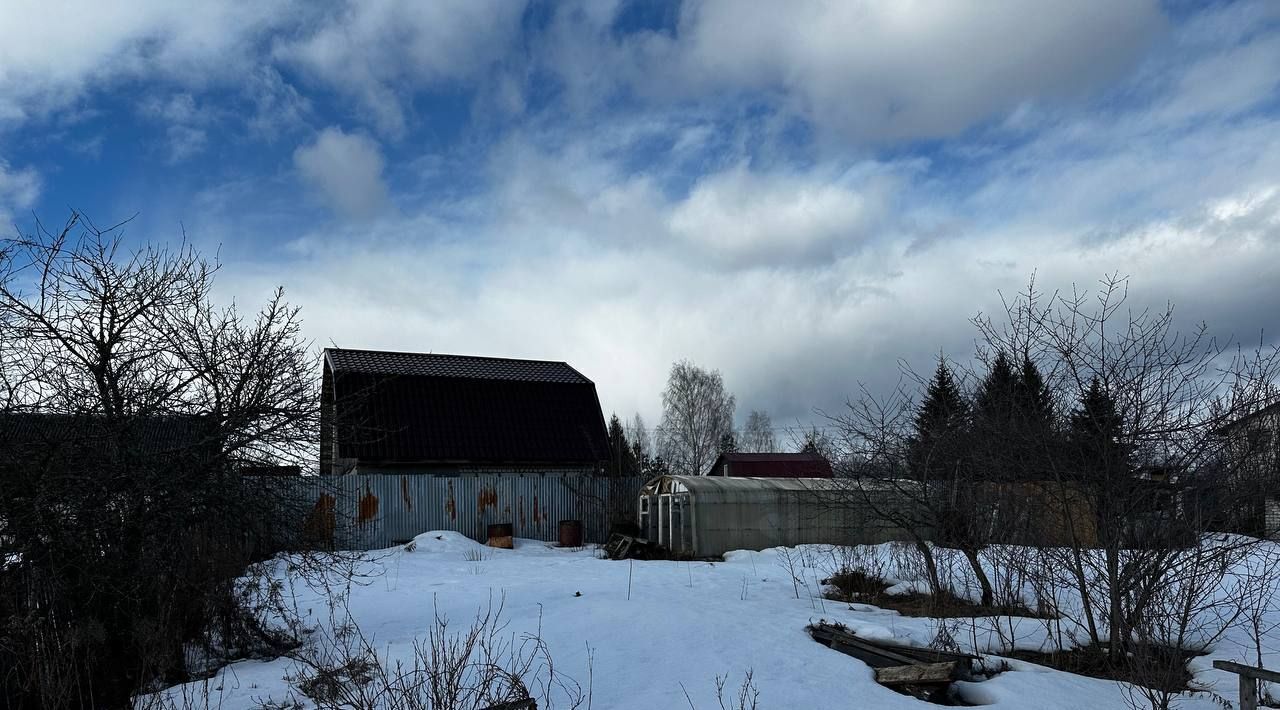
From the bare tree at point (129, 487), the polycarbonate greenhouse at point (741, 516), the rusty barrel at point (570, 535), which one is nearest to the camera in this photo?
the bare tree at point (129, 487)

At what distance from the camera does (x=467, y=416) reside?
25516 mm

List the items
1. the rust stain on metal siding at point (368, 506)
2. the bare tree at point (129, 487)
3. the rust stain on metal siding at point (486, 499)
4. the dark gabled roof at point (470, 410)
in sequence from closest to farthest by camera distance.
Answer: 1. the bare tree at point (129, 487)
2. the rust stain on metal siding at point (368, 506)
3. the rust stain on metal siding at point (486, 499)
4. the dark gabled roof at point (470, 410)

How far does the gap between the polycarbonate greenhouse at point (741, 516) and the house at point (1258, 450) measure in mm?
12437

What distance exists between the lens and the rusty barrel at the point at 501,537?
21188 millimetres

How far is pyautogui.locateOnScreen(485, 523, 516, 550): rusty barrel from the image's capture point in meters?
21.2

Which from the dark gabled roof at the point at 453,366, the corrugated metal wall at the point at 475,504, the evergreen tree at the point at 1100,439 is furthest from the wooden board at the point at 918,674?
the dark gabled roof at the point at 453,366

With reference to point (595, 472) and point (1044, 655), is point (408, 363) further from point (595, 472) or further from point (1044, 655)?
point (1044, 655)

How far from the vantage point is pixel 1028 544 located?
9094mm

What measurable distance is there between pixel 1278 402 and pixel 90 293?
10.2 metres

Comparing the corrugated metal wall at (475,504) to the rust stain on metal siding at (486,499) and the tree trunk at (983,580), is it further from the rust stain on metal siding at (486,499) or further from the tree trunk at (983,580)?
the tree trunk at (983,580)

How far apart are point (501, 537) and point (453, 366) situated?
303 inches

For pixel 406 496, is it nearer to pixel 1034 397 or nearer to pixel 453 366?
pixel 453 366

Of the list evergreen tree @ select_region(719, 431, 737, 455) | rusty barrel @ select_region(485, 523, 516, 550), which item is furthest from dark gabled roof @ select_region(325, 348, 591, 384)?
evergreen tree @ select_region(719, 431, 737, 455)

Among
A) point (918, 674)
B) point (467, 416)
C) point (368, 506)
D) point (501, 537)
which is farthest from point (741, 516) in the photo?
point (918, 674)
